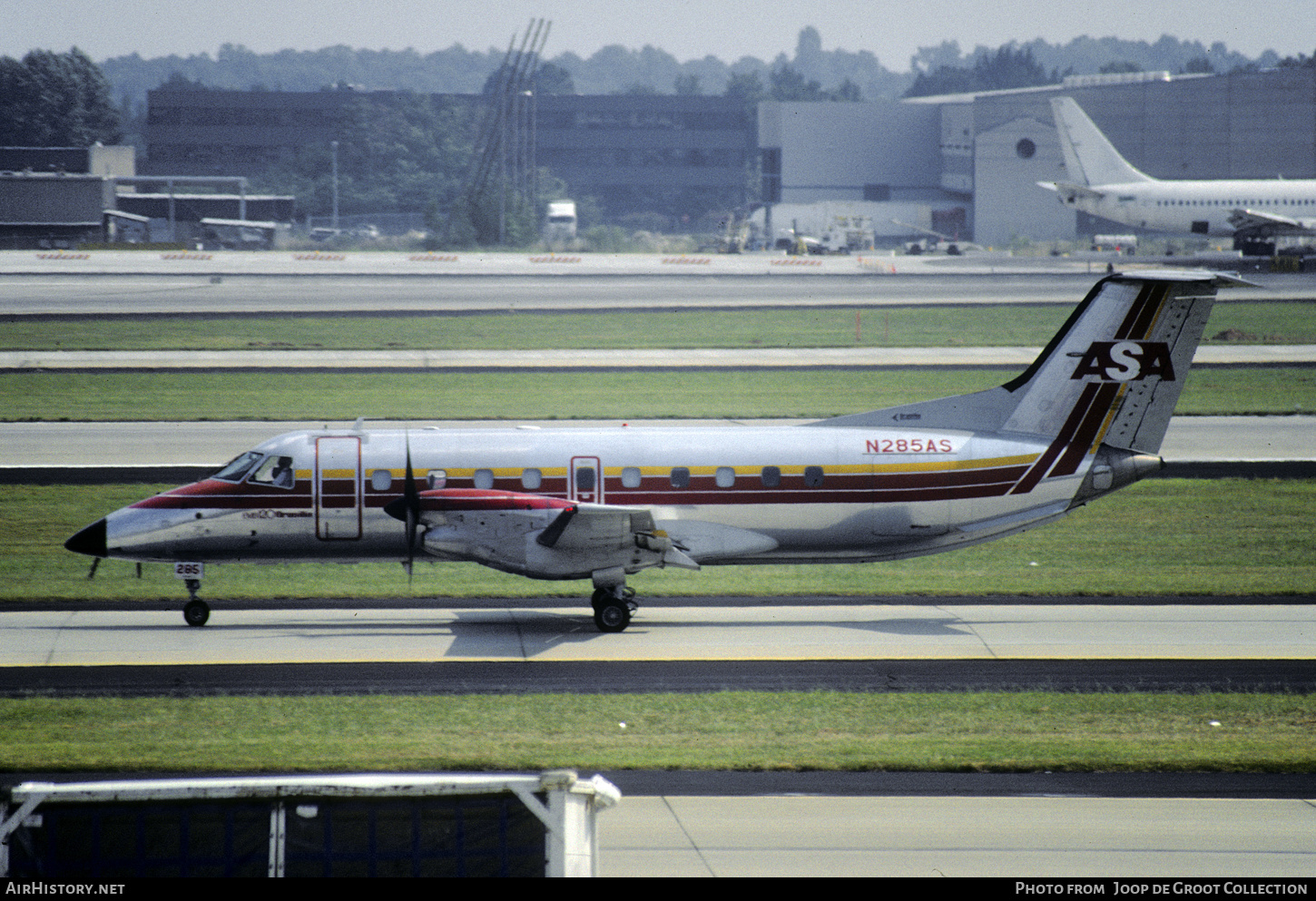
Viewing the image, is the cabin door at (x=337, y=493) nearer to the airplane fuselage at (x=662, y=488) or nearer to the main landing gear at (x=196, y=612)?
the airplane fuselage at (x=662, y=488)

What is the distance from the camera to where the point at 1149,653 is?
62.7 ft

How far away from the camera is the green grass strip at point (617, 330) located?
177ft

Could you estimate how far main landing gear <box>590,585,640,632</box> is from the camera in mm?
20516

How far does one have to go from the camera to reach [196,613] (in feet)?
67.4

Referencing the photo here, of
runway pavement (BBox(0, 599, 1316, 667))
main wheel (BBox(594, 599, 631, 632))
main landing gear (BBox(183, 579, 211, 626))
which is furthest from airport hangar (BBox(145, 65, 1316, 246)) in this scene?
main landing gear (BBox(183, 579, 211, 626))

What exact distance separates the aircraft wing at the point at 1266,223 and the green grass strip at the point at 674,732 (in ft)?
235

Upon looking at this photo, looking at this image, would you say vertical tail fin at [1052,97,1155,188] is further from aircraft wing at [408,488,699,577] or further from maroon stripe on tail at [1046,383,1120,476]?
aircraft wing at [408,488,699,577]

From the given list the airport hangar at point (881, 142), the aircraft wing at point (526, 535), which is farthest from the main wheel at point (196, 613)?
the airport hangar at point (881, 142)

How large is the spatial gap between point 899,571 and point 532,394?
20686 millimetres

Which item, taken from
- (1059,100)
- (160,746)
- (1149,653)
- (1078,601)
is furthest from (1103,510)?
(1059,100)

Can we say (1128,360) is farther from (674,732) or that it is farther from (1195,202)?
(1195,202)

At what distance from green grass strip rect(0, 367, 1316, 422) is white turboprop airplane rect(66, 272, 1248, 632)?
17238mm

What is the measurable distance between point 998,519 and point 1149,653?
3412 millimetres

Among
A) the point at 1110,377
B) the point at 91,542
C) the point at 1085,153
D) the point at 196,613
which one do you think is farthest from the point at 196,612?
the point at 1085,153
